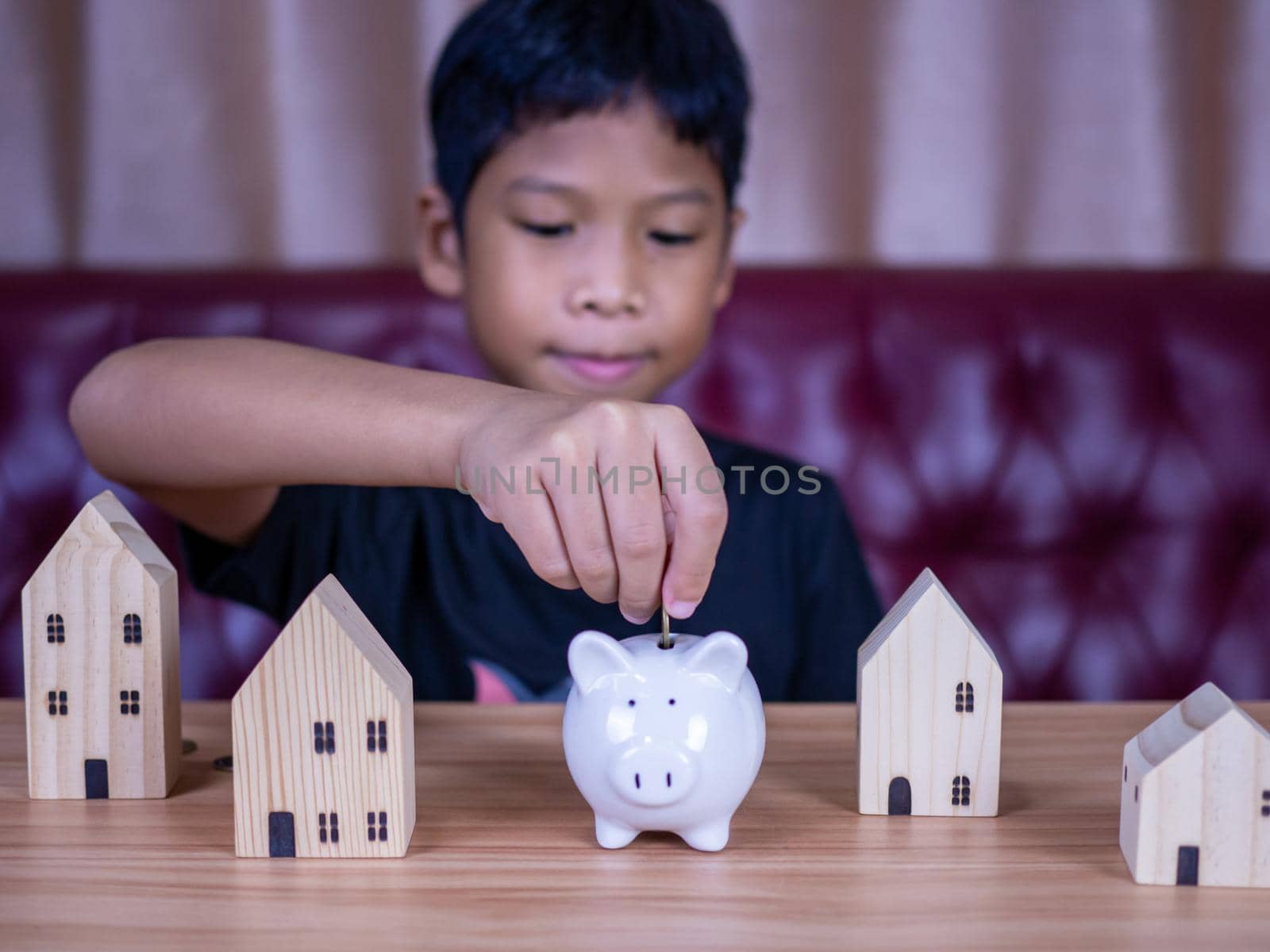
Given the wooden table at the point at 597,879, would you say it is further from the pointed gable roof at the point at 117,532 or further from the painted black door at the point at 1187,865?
the pointed gable roof at the point at 117,532

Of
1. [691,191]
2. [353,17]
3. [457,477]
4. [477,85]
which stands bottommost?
[457,477]

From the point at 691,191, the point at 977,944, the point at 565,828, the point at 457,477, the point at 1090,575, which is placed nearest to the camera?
the point at 977,944

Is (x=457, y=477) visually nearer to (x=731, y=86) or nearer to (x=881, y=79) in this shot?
(x=731, y=86)

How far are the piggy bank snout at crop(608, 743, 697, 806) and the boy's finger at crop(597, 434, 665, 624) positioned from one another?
0.32ft

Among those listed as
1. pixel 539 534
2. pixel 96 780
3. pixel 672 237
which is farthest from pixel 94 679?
pixel 672 237

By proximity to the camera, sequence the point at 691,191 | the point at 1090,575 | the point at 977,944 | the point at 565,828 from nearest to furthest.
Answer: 1. the point at 977,944
2. the point at 565,828
3. the point at 691,191
4. the point at 1090,575

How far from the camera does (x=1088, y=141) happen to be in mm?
1722

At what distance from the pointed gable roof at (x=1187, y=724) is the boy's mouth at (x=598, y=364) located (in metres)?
0.66

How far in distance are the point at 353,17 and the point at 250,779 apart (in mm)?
1372

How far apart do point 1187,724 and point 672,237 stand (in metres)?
0.70

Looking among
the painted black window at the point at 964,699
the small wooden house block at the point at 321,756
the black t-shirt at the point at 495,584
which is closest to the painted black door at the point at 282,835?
the small wooden house block at the point at 321,756

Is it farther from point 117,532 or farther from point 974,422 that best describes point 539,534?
point 974,422

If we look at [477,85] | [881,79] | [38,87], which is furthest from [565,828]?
[38,87]

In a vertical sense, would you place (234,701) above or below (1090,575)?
above
